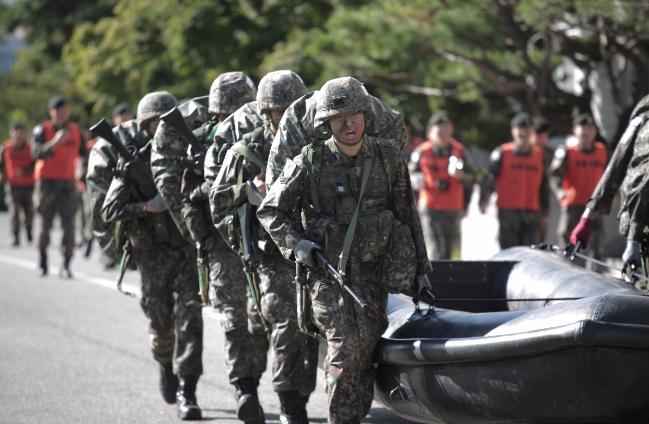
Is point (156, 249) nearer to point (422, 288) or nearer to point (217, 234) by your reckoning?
point (217, 234)

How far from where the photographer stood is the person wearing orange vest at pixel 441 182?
14977 mm

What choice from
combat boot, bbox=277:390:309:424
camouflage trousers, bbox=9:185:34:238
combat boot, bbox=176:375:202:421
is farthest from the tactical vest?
camouflage trousers, bbox=9:185:34:238

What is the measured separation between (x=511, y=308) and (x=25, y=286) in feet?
30.6

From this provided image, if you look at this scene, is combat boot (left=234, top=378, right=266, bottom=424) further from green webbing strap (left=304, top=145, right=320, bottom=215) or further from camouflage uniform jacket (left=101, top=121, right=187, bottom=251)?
camouflage uniform jacket (left=101, top=121, right=187, bottom=251)

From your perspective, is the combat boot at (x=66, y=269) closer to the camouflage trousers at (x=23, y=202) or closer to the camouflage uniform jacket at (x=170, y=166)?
the camouflage trousers at (x=23, y=202)

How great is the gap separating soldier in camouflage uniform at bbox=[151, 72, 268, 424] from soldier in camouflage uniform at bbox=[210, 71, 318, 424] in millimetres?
355

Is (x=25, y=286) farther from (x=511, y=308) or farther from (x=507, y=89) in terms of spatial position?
(x=511, y=308)

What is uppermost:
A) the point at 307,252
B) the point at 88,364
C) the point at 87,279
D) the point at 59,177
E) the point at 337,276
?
the point at 307,252

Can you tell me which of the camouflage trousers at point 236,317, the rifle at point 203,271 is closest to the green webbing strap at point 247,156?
the camouflage trousers at point 236,317

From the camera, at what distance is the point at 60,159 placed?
17375 millimetres

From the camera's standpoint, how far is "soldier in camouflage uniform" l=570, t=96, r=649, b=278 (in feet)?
27.8

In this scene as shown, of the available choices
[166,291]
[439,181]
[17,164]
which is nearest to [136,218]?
[166,291]

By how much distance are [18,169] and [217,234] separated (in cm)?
Answer: 1350

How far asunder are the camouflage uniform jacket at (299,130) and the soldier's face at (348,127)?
13 cm
